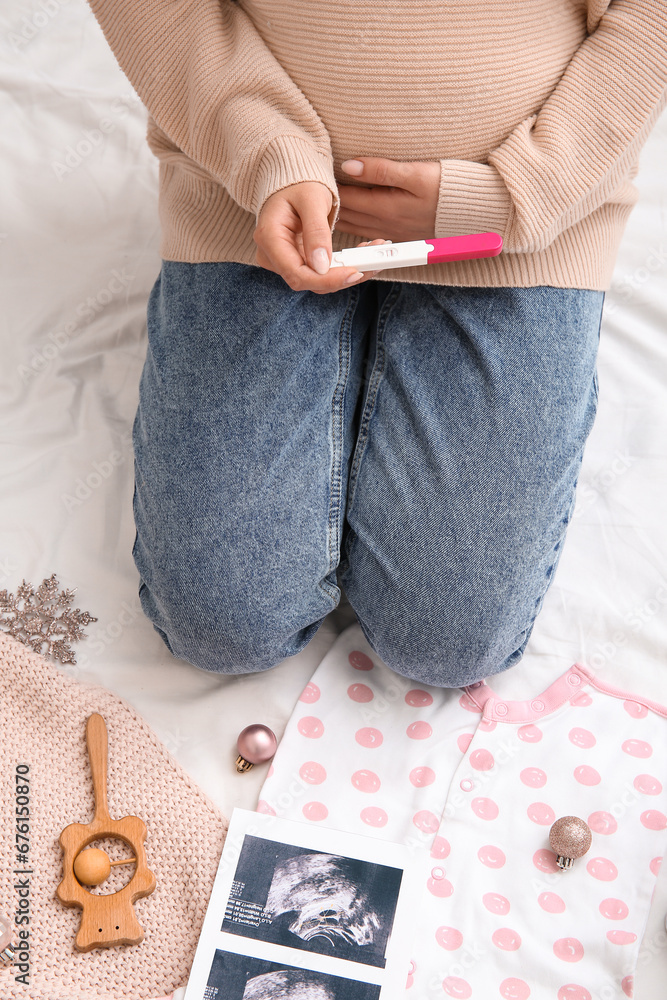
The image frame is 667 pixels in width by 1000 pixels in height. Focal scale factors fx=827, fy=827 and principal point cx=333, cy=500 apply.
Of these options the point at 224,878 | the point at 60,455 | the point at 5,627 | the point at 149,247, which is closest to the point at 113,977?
the point at 224,878

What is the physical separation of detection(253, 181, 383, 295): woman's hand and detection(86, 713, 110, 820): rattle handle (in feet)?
1.64

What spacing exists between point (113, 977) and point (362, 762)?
0.31 metres

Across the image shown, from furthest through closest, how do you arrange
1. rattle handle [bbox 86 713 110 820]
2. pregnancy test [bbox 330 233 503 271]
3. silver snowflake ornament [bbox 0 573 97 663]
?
silver snowflake ornament [bbox 0 573 97 663] → rattle handle [bbox 86 713 110 820] → pregnancy test [bbox 330 233 503 271]

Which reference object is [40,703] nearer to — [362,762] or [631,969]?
[362,762]

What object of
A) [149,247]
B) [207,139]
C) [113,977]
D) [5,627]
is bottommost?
[113,977]

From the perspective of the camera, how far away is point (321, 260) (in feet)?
2.32

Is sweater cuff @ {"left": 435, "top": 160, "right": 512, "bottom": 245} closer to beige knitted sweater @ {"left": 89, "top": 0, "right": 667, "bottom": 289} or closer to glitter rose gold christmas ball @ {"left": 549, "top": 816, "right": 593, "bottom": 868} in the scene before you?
beige knitted sweater @ {"left": 89, "top": 0, "right": 667, "bottom": 289}

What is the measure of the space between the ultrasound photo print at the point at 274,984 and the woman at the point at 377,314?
284mm

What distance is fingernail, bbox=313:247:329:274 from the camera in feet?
2.31

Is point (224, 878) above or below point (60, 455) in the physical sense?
below

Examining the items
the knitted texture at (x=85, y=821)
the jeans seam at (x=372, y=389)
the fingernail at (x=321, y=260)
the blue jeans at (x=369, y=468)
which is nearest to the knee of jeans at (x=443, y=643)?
the blue jeans at (x=369, y=468)

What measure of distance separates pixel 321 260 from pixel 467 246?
13 cm

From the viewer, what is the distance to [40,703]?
896mm

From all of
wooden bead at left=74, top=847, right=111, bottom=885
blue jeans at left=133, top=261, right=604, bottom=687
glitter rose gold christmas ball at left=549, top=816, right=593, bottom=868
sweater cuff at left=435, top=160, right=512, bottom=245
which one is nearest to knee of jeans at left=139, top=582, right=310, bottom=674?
blue jeans at left=133, top=261, right=604, bottom=687
